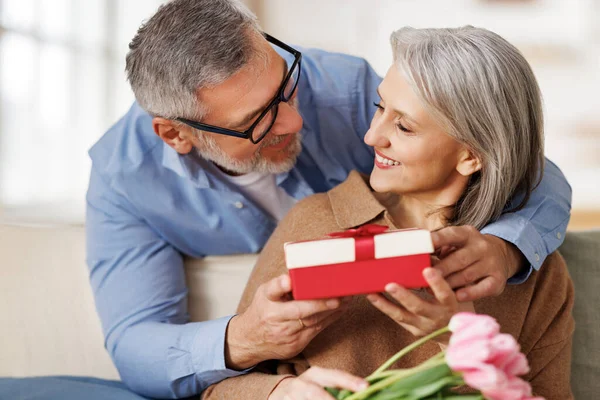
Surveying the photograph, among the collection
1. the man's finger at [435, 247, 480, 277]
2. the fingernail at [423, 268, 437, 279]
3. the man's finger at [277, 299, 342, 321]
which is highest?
the fingernail at [423, 268, 437, 279]

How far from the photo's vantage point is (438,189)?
1593 millimetres

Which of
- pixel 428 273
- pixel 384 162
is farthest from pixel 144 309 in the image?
pixel 428 273

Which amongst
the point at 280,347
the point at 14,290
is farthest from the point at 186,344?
the point at 14,290

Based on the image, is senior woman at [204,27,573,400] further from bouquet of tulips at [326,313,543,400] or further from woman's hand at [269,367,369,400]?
bouquet of tulips at [326,313,543,400]

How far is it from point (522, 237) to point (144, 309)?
95 centimetres

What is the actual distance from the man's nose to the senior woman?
0.19 m

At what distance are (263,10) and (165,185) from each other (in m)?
3.68


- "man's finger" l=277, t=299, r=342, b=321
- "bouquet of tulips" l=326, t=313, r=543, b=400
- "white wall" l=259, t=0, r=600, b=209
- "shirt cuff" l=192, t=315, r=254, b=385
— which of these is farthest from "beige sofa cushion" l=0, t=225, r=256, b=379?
"white wall" l=259, t=0, r=600, b=209

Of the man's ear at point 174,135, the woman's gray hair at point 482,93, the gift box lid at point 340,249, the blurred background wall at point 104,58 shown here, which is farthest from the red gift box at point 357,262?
the blurred background wall at point 104,58

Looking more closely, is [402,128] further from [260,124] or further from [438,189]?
[260,124]

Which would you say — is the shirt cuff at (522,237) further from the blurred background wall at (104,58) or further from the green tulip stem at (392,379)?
the blurred background wall at (104,58)

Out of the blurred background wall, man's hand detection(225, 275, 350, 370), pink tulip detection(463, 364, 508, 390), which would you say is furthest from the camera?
the blurred background wall

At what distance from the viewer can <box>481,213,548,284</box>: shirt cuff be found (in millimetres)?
1501

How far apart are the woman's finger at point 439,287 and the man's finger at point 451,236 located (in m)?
0.13
